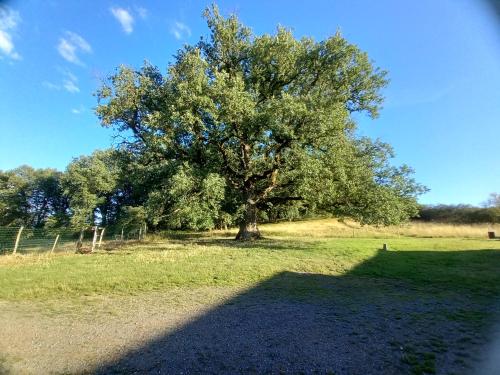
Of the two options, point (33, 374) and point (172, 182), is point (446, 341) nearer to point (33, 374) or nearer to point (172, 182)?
point (33, 374)

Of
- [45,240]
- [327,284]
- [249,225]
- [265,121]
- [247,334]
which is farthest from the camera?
[45,240]

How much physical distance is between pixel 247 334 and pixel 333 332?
1.67m

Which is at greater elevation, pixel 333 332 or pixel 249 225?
pixel 249 225

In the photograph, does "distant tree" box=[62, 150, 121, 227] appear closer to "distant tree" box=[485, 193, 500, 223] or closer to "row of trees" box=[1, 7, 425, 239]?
"row of trees" box=[1, 7, 425, 239]

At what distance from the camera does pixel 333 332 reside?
21.9 ft

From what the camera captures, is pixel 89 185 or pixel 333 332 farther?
pixel 89 185

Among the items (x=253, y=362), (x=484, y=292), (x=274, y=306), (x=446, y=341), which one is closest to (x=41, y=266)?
(x=274, y=306)

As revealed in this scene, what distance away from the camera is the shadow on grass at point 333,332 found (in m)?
5.19

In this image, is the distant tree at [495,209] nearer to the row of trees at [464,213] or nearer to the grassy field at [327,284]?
the row of trees at [464,213]

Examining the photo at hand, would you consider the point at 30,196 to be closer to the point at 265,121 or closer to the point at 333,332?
the point at 265,121

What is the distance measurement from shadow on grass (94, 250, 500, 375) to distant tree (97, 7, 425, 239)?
1120cm

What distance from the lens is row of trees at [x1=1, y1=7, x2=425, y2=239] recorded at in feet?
70.3

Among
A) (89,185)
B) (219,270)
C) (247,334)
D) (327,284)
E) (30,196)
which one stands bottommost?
(247,334)

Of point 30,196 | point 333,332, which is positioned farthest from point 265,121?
point 30,196
